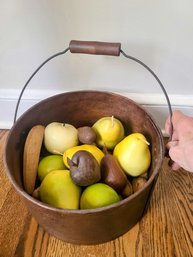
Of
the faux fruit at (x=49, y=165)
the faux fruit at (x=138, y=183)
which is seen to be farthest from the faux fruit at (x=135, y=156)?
the faux fruit at (x=49, y=165)

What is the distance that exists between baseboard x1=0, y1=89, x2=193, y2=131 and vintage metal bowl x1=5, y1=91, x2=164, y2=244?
102 mm

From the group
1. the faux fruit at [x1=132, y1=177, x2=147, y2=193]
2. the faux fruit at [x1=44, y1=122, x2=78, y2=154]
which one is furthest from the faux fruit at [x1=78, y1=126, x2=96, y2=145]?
the faux fruit at [x1=132, y1=177, x2=147, y2=193]

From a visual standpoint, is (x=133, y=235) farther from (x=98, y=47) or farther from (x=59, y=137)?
(x=98, y=47)

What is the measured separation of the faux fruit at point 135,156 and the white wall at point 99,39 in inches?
7.6

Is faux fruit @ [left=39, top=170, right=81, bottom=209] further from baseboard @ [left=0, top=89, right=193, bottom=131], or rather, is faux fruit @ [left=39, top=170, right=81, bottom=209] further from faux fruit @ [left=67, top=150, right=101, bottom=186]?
baseboard @ [left=0, top=89, right=193, bottom=131]

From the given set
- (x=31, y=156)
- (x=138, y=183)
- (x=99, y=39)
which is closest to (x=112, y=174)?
(x=138, y=183)

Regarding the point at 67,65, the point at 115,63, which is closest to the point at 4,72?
the point at 67,65

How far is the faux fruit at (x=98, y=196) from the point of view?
18.3 inches

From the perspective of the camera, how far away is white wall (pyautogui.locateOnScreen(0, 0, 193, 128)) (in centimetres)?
56

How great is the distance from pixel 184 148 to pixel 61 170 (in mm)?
224

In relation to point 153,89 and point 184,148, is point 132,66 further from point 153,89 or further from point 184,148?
point 184,148

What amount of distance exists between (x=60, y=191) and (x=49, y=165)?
0.28 ft

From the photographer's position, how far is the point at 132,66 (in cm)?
64

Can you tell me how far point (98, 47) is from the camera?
48 centimetres
